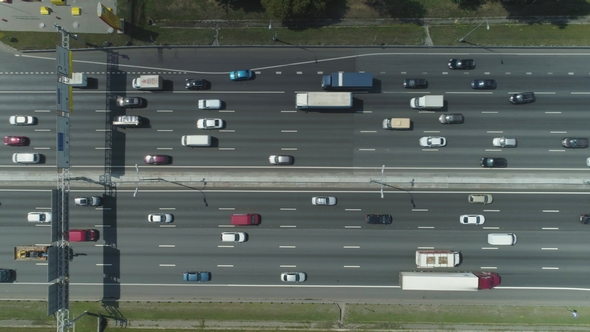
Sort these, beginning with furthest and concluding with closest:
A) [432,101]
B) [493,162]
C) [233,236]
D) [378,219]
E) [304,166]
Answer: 1. [304,166]
2. [233,236]
3. [378,219]
4. [493,162]
5. [432,101]

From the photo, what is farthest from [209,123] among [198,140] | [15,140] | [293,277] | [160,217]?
[15,140]

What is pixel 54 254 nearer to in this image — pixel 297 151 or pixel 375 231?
pixel 297 151

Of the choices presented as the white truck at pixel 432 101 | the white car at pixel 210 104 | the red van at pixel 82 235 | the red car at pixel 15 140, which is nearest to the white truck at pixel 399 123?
the white truck at pixel 432 101

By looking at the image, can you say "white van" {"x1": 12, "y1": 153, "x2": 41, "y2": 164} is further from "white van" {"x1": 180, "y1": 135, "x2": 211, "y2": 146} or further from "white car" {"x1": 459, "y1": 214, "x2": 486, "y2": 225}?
"white car" {"x1": 459, "y1": 214, "x2": 486, "y2": 225}

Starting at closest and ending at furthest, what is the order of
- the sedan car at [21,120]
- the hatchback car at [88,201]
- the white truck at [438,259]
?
the white truck at [438,259], the sedan car at [21,120], the hatchback car at [88,201]

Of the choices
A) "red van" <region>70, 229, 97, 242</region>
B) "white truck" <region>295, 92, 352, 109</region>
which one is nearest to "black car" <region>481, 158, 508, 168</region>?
"white truck" <region>295, 92, 352, 109</region>

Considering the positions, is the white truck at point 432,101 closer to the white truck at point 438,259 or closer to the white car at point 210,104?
the white truck at point 438,259

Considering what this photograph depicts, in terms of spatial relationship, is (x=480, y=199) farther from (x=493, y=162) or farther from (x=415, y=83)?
(x=415, y=83)
